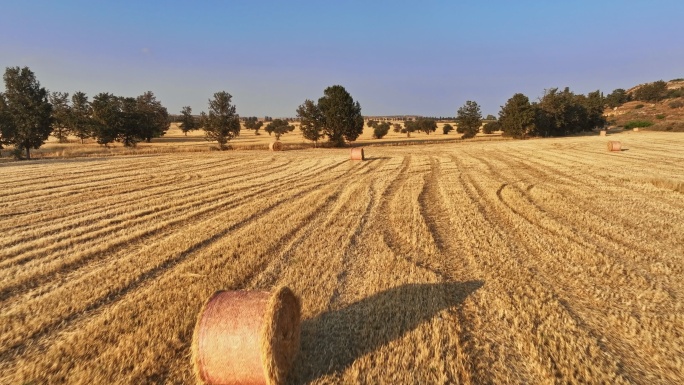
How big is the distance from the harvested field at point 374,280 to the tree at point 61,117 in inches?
2033

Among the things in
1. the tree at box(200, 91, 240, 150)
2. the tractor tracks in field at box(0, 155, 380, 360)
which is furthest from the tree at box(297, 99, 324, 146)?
the tractor tracks in field at box(0, 155, 380, 360)

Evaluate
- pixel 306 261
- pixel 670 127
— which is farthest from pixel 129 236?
pixel 670 127

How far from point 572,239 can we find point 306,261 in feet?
18.2

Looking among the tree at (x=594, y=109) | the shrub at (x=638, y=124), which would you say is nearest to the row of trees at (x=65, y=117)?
the tree at (x=594, y=109)

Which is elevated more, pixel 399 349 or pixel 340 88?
pixel 340 88

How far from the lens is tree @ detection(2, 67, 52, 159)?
105 feet

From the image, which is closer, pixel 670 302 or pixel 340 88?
pixel 670 302

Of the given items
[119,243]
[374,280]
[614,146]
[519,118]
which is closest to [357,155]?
[119,243]

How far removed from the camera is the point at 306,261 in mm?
6664

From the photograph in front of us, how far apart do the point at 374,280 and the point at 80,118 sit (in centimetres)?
5965

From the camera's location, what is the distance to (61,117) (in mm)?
54188

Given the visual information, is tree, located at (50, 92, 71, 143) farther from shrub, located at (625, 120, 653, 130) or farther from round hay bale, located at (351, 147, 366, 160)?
shrub, located at (625, 120, 653, 130)

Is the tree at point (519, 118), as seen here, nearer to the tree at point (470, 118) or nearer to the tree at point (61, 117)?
the tree at point (470, 118)

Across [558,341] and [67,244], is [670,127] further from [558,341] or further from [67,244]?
[67,244]
